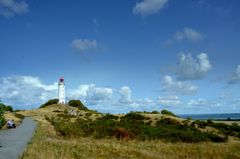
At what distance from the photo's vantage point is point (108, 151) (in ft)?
56.1

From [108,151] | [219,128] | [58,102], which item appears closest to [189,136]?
[108,151]

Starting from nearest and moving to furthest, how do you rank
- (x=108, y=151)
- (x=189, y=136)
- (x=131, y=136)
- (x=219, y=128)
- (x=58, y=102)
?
(x=108, y=151)
(x=131, y=136)
(x=189, y=136)
(x=219, y=128)
(x=58, y=102)

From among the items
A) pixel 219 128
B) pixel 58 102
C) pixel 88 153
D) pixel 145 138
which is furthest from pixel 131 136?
pixel 58 102

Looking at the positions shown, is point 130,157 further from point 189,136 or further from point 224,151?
point 189,136

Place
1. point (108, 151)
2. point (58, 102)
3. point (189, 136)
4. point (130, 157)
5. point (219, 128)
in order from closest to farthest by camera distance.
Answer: point (130, 157) → point (108, 151) → point (189, 136) → point (219, 128) → point (58, 102)

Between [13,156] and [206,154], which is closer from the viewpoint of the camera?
[13,156]

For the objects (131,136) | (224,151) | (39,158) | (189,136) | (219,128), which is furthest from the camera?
(219,128)

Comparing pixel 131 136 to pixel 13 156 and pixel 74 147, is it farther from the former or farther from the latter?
pixel 13 156

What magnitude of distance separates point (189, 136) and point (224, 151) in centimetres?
887

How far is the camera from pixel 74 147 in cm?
1834

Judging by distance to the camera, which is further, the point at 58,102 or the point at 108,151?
the point at 58,102

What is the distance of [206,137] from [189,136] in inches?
81.7

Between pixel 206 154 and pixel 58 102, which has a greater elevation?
pixel 58 102

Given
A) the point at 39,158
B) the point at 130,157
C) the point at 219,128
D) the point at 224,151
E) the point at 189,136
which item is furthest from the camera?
the point at 219,128
